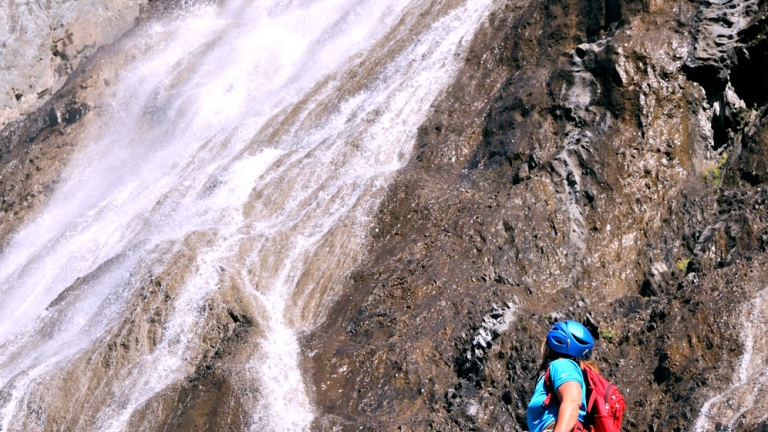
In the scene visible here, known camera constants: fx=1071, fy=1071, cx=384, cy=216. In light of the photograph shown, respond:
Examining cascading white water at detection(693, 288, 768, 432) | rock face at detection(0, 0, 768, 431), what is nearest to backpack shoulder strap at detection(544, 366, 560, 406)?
cascading white water at detection(693, 288, 768, 432)

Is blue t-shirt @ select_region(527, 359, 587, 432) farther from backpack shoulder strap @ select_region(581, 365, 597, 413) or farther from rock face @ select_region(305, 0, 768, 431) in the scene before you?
rock face @ select_region(305, 0, 768, 431)

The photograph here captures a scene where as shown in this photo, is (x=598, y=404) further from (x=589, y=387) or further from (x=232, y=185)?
(x=232, y=185)

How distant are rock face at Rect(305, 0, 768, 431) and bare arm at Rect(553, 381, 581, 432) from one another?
5921mm

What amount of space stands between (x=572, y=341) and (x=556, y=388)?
28cm

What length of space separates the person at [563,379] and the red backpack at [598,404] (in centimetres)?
4

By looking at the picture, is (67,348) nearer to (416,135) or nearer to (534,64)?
(416,135)

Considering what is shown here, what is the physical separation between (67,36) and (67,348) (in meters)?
16.9

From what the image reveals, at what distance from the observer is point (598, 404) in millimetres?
6074

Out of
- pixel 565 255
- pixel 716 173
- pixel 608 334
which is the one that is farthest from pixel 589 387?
pixel 716 173

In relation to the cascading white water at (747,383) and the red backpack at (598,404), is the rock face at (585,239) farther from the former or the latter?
the red backpack at (598,404)

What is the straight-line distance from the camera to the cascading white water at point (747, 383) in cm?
1095

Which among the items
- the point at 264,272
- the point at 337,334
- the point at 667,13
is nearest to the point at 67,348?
the point at 264,272

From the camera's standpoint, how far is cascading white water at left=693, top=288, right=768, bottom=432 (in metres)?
10.9

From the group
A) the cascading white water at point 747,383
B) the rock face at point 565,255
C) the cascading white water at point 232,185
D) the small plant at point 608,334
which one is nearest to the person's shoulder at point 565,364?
the cascading white water at point 747,383
